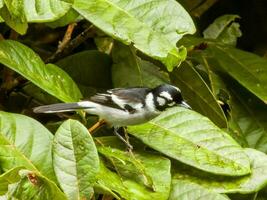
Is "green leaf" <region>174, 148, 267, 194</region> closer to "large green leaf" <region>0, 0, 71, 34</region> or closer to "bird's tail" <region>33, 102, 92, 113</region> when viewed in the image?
"bird's tail" <region>33, 102, 92, 113</region>

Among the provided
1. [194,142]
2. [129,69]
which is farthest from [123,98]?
[194,142]

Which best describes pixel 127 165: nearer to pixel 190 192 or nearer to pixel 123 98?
pixel 190 192

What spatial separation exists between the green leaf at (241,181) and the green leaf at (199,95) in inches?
13.7

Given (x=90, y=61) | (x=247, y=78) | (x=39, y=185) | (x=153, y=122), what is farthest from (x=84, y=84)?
(x=39, y=185)

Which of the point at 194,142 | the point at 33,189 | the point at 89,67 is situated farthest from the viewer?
the point at 89,67

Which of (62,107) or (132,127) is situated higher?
(62,107)

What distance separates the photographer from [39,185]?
1666 mm

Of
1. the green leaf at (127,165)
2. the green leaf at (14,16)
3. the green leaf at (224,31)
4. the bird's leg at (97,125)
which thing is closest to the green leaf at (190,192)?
the green leaf at (127,165)

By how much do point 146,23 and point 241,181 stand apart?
62 cm

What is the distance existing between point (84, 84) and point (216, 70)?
Answer: 23.2 inches

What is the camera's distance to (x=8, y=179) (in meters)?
1.71

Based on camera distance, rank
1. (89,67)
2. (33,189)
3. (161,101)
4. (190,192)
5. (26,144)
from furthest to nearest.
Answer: (89,67) < (161,101) < (190,192) < (26,144) < (33,189)

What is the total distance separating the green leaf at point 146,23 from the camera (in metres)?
2.11

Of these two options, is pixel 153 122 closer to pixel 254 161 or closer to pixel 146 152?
pixel 146 152
